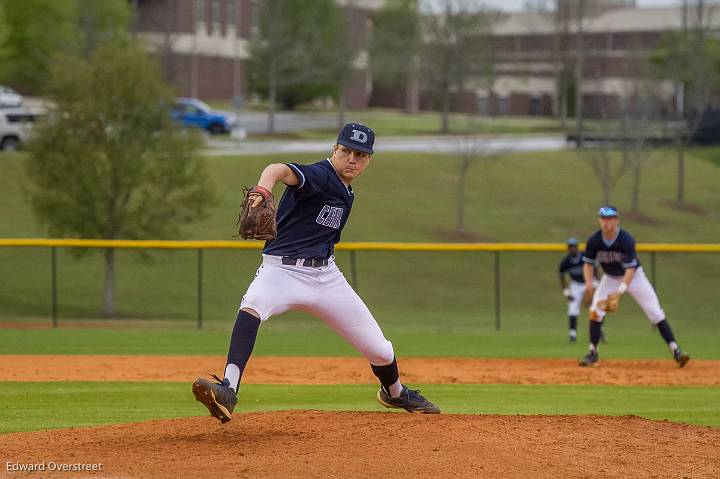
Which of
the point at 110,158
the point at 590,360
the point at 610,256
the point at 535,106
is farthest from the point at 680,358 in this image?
the point at 535,106

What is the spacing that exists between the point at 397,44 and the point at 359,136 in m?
59.2

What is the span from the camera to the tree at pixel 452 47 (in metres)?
61.2

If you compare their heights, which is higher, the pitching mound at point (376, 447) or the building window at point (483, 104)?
the building window at point (483, 104)

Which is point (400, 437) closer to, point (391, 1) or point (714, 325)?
point (714, 325)

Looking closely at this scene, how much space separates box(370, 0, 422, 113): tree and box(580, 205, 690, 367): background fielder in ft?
166

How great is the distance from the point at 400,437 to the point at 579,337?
13212mm

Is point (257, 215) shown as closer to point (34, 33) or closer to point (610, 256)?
point (610, 256)

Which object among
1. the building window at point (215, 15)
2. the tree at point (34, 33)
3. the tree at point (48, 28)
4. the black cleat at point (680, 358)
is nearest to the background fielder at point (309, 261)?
the black cleat at point (680, 358)

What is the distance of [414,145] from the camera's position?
5081 centimetres

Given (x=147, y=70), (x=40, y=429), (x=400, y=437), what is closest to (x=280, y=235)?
(x=400, y=437)

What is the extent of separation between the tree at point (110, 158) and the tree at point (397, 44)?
133 ft

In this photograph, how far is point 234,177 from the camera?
3825 cm

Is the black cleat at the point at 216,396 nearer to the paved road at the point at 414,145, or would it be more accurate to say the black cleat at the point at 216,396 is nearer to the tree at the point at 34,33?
the paved road at the point at 414,145

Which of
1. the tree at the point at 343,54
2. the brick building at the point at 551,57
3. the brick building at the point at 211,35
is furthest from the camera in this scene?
the brick building at the point at 551,57
